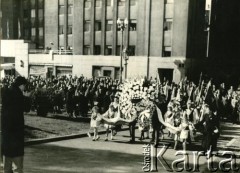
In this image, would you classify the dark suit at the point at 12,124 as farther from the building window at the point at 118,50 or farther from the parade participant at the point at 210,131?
the building window at the point at 118,50

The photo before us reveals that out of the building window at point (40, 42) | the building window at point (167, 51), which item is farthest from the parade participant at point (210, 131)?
the building window at point (40, 42)

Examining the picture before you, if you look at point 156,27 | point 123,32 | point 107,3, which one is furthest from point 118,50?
point 107,3

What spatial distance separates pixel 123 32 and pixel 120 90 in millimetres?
14241

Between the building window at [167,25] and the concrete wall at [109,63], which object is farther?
the building window at [167,25]

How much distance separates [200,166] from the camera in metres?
9.54

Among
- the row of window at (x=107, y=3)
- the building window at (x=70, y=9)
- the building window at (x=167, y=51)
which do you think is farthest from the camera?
the building window at (x=70, y=9)

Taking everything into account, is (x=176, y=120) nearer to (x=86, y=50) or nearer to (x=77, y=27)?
(x=86, y=50)

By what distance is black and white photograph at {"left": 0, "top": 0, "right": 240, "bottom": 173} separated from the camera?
934 centimetres

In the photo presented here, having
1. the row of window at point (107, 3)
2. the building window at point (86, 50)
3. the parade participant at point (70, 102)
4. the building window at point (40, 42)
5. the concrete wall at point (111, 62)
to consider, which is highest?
the row of window at point (107, 3)

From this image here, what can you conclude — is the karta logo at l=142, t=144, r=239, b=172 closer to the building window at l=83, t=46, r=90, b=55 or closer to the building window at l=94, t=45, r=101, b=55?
the building window at l=94, t=45, r=101, b=55

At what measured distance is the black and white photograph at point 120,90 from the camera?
934cm

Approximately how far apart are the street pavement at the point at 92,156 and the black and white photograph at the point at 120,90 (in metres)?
0.03

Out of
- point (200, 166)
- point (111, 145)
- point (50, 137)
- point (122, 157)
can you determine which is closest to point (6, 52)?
point (50, 137)

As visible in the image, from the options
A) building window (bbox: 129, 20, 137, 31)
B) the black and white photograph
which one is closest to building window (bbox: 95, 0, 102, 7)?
the black and white photograph
